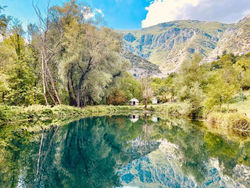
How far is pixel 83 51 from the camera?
24344 millimetres

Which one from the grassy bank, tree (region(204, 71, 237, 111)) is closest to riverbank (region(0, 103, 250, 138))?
the grassy bank

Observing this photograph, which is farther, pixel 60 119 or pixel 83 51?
pixel 83 51

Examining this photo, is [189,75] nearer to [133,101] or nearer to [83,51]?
[83,51]

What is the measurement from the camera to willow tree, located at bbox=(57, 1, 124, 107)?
78.4 feet

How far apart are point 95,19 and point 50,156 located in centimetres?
2353

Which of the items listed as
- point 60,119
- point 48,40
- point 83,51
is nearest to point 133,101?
point 83,51

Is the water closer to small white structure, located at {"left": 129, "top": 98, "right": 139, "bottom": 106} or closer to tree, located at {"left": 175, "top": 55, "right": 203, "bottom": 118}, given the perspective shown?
tree, located at {"left": 175, "top": 55, "right": 203, "bottom": 118}

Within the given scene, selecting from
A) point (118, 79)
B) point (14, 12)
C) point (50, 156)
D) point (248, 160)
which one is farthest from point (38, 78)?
point (248, 160)

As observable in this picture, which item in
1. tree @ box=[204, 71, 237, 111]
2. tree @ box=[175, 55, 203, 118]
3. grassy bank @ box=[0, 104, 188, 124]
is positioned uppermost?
tree @ box=[175, 55, 203, 118]

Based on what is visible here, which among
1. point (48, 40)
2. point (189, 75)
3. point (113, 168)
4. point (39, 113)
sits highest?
point (48, 40)

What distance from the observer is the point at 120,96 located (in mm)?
46469

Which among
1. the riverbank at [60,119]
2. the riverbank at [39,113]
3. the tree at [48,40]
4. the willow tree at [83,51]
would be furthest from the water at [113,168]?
the willow tree at [83,51]

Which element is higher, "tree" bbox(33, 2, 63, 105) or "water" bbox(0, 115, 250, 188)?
"tree" bbox(33, 2, 63, 105)

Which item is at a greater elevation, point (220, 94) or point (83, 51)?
point (83, 51)
